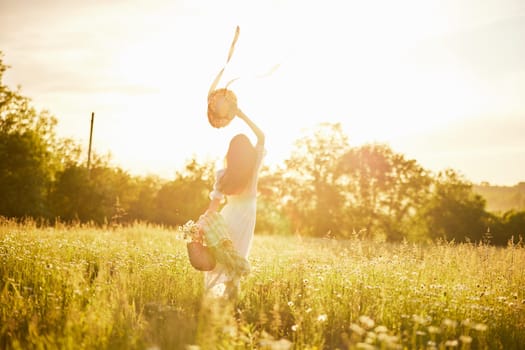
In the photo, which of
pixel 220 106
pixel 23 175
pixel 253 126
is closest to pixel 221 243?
pixel 253 126

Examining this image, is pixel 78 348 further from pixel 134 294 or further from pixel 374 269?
pixel 374 269

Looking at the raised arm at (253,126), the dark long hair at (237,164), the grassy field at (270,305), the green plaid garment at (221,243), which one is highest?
the raised arm at (253,126)

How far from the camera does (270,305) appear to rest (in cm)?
654

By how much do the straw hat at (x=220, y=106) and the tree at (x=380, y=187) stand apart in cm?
3704

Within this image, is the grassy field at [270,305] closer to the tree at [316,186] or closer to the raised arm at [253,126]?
the raised arm at [253,126]

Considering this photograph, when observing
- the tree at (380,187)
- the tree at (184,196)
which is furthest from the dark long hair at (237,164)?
the tree at (380,187)

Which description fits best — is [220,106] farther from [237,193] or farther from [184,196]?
[184,196]

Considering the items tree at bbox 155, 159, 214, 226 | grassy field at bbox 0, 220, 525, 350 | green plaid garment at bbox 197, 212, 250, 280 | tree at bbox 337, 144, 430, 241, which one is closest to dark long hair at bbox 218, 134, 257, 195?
green plaid garment at bbox 197, 212, 250, 280

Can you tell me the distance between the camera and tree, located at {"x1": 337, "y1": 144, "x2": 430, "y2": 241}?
1684 inches

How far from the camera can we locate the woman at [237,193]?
19.7ft

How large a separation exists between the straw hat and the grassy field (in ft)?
7.33

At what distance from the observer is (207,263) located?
18.7 ft

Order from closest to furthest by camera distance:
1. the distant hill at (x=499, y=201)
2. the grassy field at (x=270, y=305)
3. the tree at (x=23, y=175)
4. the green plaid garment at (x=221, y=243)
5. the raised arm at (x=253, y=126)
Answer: the grassy field at (x=270, y=305), the green plaid garment at (x=221, y=243), the raised arm at (x=253, y=126), the tree at (x=23, y=175), the distant hill at (x=499, y=201)

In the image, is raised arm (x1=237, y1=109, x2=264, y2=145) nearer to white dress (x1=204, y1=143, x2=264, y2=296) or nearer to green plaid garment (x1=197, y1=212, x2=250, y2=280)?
white dress (x1=204, y1=143, x2=264, y2=296)
